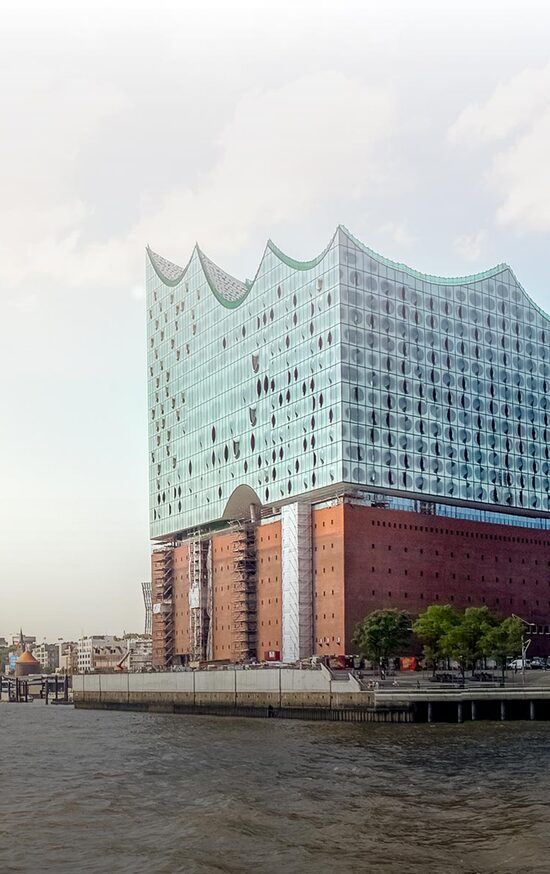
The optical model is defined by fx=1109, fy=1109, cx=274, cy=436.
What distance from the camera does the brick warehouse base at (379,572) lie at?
4722 inches

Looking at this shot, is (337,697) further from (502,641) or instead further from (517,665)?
(517,665)

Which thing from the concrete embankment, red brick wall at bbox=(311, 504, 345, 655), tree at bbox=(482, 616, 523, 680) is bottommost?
the concrete embankment

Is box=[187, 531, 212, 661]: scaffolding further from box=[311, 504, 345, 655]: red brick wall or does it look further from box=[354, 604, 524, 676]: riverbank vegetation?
box=[354, 604, 524, 676]: riverbank vegetation

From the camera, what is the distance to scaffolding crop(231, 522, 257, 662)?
136125mm

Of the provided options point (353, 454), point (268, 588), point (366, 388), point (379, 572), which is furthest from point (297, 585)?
point (366, 388)

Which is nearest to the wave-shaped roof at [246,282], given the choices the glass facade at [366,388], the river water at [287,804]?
the glass facade at [366,388]

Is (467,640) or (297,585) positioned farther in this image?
(297,585)

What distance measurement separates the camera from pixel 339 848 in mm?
34875

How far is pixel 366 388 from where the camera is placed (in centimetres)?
12425

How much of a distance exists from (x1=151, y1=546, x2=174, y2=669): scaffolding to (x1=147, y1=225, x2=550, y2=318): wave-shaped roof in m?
38.6

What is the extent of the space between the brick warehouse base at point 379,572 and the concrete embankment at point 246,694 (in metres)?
14.3

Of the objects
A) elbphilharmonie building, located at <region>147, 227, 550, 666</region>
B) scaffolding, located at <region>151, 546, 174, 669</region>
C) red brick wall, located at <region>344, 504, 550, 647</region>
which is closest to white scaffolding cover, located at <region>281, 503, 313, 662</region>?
elbphilharmonie building, located at <region>147, 227, 550, 666</region>

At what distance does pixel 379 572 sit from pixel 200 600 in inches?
1420

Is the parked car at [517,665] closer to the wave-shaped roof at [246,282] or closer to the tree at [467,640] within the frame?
the tree at [467,640]
